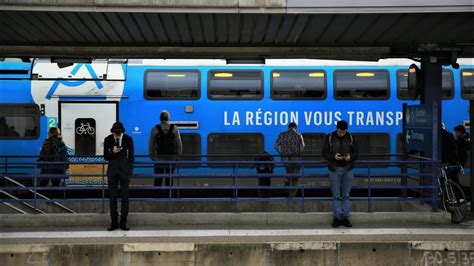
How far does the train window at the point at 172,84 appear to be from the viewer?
12.5 meters

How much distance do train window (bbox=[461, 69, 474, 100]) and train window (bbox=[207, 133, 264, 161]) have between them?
525cm

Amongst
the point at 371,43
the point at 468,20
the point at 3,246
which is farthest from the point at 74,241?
the point at 468,20

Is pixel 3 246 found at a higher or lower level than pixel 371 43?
lower

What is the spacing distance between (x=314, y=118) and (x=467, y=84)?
4.01 metres

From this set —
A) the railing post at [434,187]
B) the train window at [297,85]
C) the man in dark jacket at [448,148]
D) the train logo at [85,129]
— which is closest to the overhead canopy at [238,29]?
the man in dark jacket at [448,148]

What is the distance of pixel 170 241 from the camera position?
689 cm

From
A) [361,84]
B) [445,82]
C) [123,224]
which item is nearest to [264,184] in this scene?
[361,84]

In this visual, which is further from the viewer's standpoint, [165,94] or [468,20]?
[165,94]

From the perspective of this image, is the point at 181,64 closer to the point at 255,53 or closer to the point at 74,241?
the point at 255,53

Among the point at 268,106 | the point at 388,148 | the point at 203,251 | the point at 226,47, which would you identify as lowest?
the point at 203,251

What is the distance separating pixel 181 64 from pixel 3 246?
23.1 feet

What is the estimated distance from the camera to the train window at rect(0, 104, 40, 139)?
40.8 ft

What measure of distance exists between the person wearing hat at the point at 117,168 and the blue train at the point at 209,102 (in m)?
4.59

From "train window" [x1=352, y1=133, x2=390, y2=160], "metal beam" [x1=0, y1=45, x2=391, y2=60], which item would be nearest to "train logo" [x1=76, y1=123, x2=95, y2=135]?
"metal beam" [x1=0, y1=45, x2=391, y2=60]
